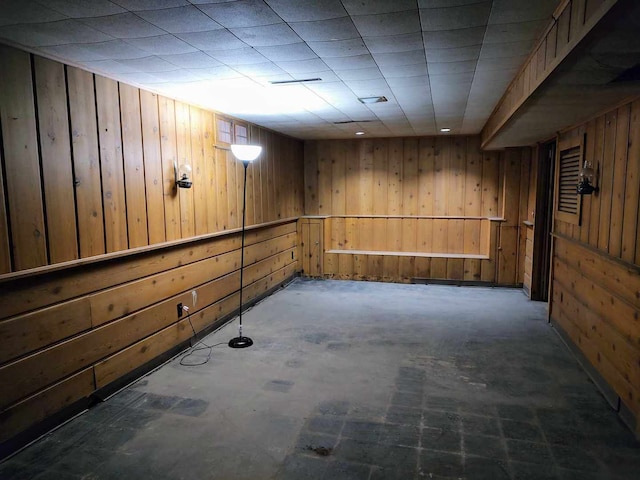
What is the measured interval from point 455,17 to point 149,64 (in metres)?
1.98

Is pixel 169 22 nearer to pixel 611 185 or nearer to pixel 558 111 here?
pixel 558 111

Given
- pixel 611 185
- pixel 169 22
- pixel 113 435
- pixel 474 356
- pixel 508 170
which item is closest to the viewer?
pixel 169 22

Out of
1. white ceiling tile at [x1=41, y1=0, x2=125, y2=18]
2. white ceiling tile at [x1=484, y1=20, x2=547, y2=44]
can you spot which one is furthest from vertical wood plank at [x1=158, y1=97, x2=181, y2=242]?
white ceiling tile at [x1=484, y1=20, x2=547, y2=44]

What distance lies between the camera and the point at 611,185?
316 centimetres

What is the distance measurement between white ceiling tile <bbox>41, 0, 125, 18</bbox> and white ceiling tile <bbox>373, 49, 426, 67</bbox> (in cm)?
153

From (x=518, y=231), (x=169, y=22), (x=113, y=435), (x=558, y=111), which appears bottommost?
(x=113, y=435)

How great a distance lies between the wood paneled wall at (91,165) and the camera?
2465 millimetres

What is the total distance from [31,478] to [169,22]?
2493 millimetres

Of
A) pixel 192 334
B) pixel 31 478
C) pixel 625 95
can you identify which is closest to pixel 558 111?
pixel 625 95

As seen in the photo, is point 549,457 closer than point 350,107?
Yes

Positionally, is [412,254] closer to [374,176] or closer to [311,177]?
[374,176]

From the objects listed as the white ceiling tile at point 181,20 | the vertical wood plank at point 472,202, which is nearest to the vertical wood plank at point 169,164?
the white ceiling tile at point 181,20

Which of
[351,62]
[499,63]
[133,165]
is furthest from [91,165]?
[499,63]

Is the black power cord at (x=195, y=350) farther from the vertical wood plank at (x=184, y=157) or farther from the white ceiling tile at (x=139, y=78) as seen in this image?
the white ceiling tile at (x=139, y=78)
